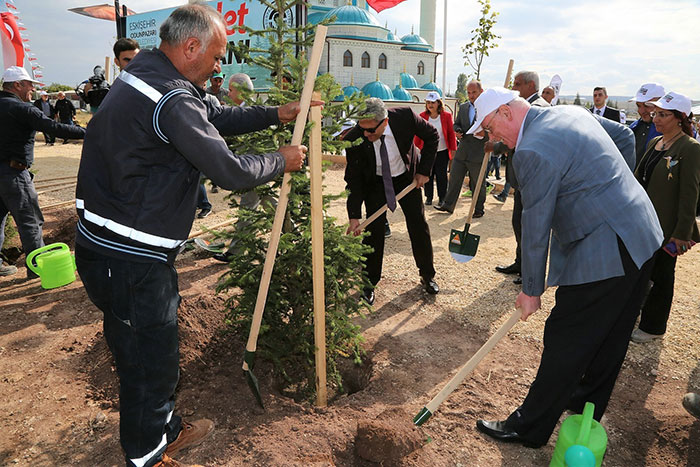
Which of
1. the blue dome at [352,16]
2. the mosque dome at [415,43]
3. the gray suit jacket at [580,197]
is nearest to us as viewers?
the gray suit jacket at [580,197]

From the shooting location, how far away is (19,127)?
4.89m

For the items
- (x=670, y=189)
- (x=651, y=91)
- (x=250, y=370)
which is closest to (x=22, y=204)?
(x=250, y=370)

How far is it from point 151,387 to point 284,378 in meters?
1.35

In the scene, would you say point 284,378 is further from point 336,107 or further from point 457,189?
point 457,189

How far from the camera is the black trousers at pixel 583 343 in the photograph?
8.41 ft

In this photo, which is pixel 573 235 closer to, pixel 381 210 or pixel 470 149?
pixel 381 210

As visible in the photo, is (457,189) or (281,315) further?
(457,189)

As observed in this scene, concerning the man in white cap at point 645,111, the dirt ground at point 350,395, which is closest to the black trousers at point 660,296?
the dirt ground at point 350,395

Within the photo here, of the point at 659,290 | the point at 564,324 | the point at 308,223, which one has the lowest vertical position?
the point at 659,290

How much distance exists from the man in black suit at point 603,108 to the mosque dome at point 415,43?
3526cm

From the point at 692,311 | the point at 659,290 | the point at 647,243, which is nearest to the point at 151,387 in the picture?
the point at 647,243

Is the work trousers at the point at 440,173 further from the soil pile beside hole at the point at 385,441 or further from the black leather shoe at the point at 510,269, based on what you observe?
the soil pile beside hole at the point at 385,441

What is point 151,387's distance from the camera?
2338 mm

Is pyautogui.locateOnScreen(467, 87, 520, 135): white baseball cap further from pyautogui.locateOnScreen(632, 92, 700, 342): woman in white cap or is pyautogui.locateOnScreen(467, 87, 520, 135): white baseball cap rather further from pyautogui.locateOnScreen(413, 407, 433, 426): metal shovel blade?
pyautogui.locateOnScreen(632, 92, 700, 342): woman in white cap
